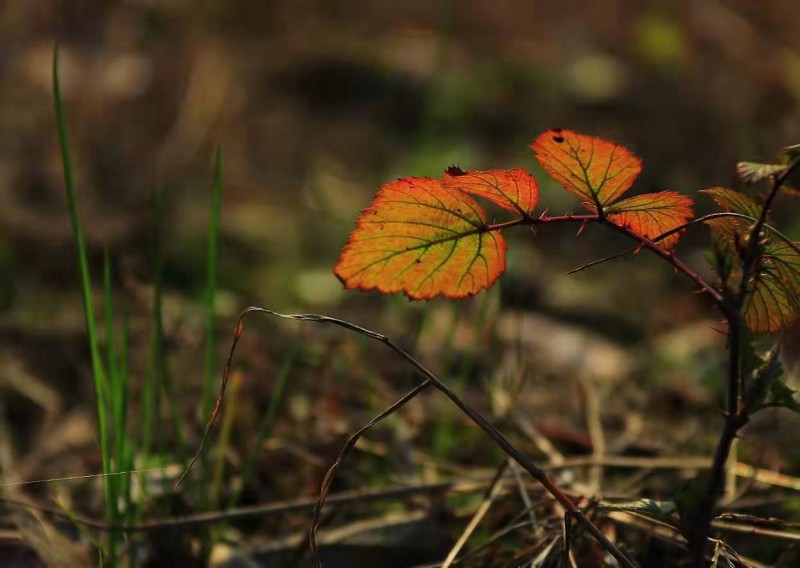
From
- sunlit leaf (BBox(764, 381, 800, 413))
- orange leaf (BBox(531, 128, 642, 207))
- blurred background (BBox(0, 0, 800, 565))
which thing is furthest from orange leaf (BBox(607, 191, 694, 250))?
blurred background (BBox(0, 0, 800, 565))

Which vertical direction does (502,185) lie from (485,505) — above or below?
above

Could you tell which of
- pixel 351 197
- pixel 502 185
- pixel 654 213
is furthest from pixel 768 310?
pixel 351 197

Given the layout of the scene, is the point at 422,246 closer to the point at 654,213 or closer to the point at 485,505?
the point at 654,213

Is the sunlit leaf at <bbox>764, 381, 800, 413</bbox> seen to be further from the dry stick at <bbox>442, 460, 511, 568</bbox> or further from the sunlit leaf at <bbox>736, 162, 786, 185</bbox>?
the dry stick at <bbox>442, 460, 511, 568</bbox>

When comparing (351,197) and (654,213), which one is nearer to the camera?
(654,213)

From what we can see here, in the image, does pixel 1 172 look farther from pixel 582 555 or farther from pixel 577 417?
pixel 582 555

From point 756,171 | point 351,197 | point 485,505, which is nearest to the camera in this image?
point 756,171

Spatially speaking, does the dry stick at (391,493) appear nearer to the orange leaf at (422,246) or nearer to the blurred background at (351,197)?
the blurred background at (351,197)
